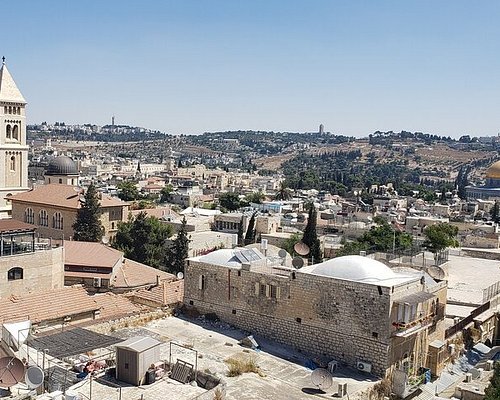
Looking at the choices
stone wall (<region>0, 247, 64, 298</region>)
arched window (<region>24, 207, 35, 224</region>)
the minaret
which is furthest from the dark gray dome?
stone wall (<region>0, 247, 64, 298</region>)

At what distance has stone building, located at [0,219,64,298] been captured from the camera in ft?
80.1

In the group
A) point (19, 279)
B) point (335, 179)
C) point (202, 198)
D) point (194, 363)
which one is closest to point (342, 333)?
point (194, 363)

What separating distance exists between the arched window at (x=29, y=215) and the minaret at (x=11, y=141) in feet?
8.69

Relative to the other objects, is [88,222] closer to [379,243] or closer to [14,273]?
[14,273]

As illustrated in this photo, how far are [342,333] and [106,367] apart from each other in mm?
7228

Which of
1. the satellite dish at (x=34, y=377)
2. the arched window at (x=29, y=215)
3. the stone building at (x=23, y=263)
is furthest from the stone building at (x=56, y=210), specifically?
the satellite dish at (x=34, y=377)

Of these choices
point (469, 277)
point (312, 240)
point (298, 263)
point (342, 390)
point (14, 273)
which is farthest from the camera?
point (312, 240)

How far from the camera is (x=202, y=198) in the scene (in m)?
97.4

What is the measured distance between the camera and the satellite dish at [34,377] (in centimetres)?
1322

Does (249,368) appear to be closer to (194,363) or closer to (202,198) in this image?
(194,363)

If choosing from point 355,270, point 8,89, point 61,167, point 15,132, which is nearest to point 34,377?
point 355,270

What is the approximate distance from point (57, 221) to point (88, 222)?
4.66 metres

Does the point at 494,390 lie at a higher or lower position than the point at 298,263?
lower

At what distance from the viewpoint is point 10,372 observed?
13.3 m
